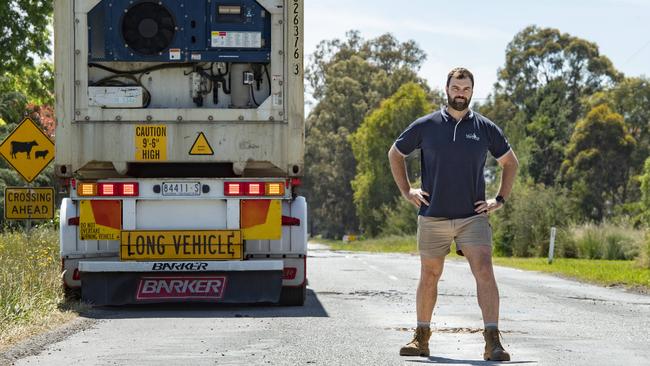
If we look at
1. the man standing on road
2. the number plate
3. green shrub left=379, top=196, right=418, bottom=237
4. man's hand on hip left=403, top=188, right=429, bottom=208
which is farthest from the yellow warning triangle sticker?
green shrub left=379, top=196, right=418, bottom=237

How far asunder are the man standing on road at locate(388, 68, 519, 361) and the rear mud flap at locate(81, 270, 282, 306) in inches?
187

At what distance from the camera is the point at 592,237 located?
1577 inches

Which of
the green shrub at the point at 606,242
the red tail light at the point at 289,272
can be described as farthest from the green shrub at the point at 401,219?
the red tail light at the point at 289,272

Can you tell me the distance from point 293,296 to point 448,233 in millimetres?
5371

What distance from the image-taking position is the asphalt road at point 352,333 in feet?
30.2

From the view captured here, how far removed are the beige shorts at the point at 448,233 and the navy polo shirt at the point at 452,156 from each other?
6 cm

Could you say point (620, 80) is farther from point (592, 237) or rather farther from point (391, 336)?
point (391, 336)

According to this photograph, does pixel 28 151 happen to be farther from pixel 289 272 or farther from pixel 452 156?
pixel 452 156

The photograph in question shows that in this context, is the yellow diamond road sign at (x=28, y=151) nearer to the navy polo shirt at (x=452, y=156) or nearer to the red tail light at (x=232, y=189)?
the red tail light at (x=232, y=189)

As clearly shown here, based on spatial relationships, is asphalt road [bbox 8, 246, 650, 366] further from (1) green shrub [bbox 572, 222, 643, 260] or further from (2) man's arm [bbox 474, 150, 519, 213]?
(1) green shrub [bbox 572, 222, 643, 260]

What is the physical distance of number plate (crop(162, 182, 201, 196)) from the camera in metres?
13.7

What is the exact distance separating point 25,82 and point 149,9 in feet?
53.2

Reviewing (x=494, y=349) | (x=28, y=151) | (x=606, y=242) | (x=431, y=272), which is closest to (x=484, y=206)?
(x=431, y=272)

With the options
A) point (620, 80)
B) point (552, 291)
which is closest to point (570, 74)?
point (620, 80)
